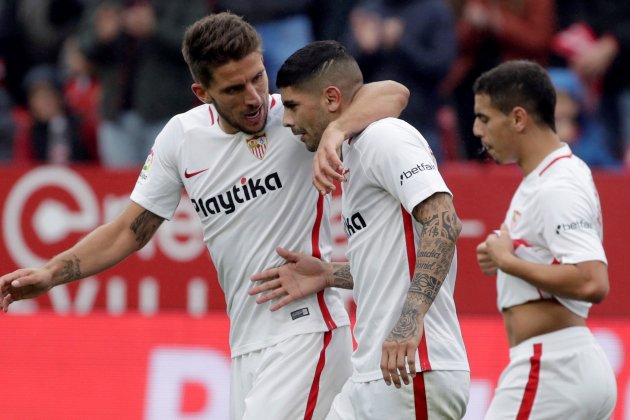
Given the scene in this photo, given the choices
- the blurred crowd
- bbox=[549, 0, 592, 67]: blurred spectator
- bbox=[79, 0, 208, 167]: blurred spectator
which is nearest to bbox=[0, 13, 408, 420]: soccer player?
the blurred crowd

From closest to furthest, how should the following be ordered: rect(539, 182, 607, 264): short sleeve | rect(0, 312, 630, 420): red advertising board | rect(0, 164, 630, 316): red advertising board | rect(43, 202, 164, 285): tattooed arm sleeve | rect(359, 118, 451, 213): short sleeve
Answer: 1. rect(359, 118, 451, 213): short sleeve
2. rect(539, 182, 607, 264): short sleeve
3. rect(43, 202, 164, 285): tattooed arm sleeve
4. rect(0, 312, 630, 420): red advertising board
5. rect(0, 164, 630, 316): red advertising board

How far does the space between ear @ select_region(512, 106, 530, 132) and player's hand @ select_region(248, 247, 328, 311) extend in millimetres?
1107

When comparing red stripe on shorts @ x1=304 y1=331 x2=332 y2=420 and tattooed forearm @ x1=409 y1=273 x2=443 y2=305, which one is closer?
tattooed forearm @ x1=409 y1=273 x2=443 y2=305

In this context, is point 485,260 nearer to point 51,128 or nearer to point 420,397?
point 420,397

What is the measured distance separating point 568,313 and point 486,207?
4125 millimetres

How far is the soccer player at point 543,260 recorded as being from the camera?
5.36 m

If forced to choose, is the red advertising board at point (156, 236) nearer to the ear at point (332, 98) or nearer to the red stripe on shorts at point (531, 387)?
the red stripe on shorts at point (531, 387)

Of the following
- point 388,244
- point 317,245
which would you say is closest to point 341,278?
point 317,245

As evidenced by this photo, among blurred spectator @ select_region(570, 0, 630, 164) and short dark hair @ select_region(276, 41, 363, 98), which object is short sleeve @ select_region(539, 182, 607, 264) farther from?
blurred spectator @ select_region(570, 0, 630, 164)

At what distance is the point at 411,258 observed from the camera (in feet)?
16.1

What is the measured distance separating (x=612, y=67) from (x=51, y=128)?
209 inches

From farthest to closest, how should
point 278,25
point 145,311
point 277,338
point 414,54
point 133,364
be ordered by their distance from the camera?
point 278,25
point 414,54
point 145,311
point 133,364
point 277,338

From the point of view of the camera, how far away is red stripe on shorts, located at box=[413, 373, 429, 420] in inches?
192

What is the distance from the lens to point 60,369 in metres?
8.12
